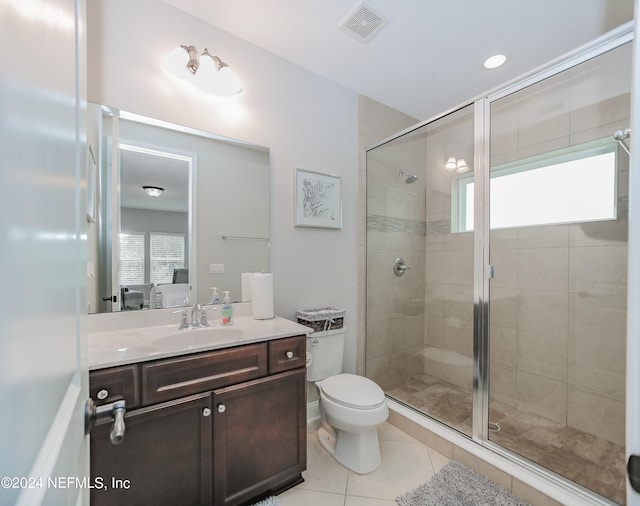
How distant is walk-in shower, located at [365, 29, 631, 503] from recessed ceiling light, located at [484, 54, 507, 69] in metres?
0.42

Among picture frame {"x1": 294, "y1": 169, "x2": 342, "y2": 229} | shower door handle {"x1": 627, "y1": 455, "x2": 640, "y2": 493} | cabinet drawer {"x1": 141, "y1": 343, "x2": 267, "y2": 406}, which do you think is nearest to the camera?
shower door handle {"x1": 627, "y1": 455, "x2": 640, "y2": 493}

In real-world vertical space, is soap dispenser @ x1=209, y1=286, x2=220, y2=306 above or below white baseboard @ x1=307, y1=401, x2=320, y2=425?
above

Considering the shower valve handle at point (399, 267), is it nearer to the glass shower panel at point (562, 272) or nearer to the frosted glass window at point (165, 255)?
the glass shower panel at point (562, 272)

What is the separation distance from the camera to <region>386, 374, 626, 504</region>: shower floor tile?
1.48m

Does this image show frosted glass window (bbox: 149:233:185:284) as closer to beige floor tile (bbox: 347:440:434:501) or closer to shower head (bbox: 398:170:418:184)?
beige floor tile (bbox: 347:440:434:501)

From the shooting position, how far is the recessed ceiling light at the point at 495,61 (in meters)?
2.01

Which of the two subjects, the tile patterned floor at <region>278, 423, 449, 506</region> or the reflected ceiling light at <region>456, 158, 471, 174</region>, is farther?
the reflected ceiling light at <region>456, 158, 471, 174</region>

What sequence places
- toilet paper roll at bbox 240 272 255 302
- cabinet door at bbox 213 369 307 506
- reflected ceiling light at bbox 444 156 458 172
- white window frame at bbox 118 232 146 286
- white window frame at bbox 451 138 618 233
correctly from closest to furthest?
cabinet door at bbox 213 369 307 506 < white window frame at bbox 118 232 146 286 < white window frame at bbox 451 138 618 233 < toilet paper roll at bbox 240 272 255 302 < reflected ceiling light at bbox 444 156 458 172

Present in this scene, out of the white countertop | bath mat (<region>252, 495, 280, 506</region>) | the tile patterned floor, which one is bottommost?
the tile patterned floor

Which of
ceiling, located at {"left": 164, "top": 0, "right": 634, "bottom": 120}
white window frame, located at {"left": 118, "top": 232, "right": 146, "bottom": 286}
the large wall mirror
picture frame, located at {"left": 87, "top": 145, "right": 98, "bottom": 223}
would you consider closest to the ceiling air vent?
ceiling, located at {"left": 164, "top": 0, "right": 634, "bottom": 120}

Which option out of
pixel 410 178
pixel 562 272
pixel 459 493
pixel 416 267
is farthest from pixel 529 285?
pixel 459 493

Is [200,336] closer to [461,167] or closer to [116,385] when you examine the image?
[116,385]

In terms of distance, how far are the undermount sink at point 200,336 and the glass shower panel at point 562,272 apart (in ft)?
5.42

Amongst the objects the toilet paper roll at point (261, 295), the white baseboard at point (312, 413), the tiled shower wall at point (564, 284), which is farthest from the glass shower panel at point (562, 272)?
the toilet paper roll at point (261, 295)
